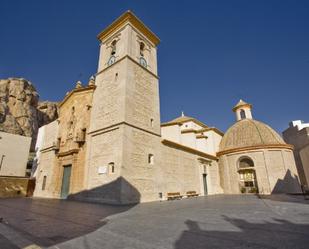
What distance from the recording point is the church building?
11672 mm

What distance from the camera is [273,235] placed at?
359cm

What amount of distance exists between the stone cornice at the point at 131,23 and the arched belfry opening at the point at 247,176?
629 inches

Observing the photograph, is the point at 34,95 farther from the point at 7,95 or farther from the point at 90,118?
the point at 90,118

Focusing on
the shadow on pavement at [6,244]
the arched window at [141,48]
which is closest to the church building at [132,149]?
the arched window at [141,48]

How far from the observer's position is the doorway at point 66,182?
14.1m

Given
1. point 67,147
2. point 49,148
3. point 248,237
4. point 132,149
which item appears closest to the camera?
point 248,237

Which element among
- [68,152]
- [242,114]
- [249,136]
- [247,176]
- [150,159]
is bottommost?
[247,176]

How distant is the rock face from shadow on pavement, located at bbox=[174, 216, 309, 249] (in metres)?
39.2

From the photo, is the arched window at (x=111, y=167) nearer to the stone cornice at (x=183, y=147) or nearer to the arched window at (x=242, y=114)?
the stone cornice at (x=183, y=147)

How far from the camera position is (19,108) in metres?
37.2

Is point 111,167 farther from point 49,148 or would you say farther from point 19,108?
point 19,108

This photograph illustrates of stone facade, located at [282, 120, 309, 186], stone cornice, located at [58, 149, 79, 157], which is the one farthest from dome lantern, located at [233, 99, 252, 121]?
stone cornice, located at [58, 149, 79, 157]

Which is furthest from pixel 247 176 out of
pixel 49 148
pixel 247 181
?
pixel 49 148

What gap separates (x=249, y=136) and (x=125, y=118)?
54.2 ft
